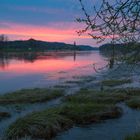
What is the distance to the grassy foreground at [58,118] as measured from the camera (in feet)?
51.3

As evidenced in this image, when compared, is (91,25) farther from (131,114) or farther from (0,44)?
(0,44)

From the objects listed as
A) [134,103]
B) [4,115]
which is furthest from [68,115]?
[134,103]

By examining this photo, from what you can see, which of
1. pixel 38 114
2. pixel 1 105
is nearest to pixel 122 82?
pixel 1 105

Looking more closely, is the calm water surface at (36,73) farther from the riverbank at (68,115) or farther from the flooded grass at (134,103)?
the flooded grass at (134,103)

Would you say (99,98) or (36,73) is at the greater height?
(99,98)

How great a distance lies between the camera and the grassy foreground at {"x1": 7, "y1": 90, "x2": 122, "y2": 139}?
1564 centimetres

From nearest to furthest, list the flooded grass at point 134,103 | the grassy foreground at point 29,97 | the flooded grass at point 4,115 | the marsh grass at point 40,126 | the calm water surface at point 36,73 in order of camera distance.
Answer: the marsh grass at point 40,126, the flooded grass at point 4,115, the flooded grass at point 134,103, the grassy foreground at point 29,97, the calm water surface at point 36,73

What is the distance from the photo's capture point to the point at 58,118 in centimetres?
1775

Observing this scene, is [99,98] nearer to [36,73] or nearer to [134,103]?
[134,103]

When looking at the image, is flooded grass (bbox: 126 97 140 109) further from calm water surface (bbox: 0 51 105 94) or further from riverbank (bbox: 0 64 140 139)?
calm water surface (bbox: 0 51 105 94)

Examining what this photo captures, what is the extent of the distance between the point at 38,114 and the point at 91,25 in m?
11.6

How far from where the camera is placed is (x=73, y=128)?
17.3 meters

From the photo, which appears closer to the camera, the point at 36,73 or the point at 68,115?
the point at 68,115

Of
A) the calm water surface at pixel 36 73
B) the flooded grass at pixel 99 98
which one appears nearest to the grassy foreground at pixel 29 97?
the flooded grass at pixel 99 98
